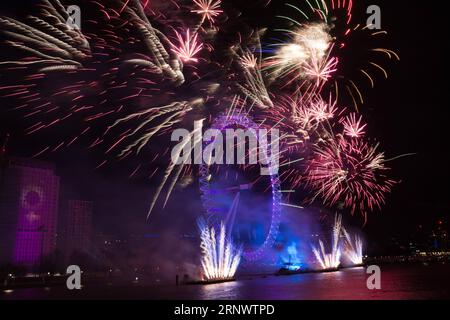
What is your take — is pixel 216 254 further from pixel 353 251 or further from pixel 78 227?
pixel 78 227

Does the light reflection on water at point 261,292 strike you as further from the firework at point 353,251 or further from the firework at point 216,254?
the firework at point 353,251

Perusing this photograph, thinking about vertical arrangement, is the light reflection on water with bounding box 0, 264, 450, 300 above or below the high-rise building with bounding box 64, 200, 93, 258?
below

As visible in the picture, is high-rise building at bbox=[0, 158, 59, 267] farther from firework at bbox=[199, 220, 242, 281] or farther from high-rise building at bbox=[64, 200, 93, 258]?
firework at bbox=[199, 220, 242, 281]

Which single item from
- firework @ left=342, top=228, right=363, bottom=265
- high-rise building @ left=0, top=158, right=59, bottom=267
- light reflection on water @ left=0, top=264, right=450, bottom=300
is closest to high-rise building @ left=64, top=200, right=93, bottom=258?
high-rise building @ left=0, top=158, right=59, bottom=267

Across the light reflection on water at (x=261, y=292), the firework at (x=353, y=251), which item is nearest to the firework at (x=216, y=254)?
the light reflection on water at (x=261, y=292)

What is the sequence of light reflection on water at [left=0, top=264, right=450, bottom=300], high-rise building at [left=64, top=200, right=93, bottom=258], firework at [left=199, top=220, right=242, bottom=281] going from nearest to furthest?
light reflection on water at [left=0, top=264, right=450, bottom=300] → firework at [left=199, top=220, right=242, bottom=281] → high-rise building at [left=64, top=200, right=93, bottom=258]

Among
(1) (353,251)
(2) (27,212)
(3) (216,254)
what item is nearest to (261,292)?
(3) (216,254)
